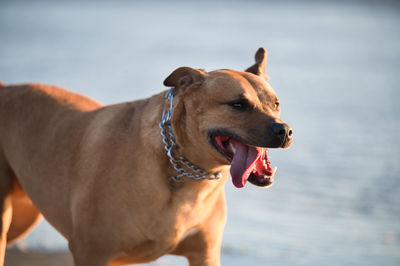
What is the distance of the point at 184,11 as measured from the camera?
41.1m

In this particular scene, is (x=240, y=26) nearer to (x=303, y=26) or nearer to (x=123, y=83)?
(x=303, y=26)

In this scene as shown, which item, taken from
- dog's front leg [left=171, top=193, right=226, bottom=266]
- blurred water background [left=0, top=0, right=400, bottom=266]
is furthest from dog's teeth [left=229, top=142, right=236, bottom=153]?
blurred water background [left=0, top=0, right=400, bottom=266]

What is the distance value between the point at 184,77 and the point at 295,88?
1059cm

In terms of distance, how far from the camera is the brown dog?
3250 mm

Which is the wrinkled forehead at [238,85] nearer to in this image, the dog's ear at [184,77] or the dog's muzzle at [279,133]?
the dog's ear at [184,77]

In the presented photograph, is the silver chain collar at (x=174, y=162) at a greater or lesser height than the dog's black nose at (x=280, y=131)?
lesser

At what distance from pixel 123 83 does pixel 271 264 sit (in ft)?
31.0

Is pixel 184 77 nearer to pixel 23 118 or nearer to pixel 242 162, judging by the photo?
pixel 242 162

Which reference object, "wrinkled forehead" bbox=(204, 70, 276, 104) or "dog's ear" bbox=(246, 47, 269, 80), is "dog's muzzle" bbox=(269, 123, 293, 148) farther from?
"dog's ear" bbox=(246, 47, 269, 80)

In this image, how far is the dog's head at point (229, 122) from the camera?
3178 mm

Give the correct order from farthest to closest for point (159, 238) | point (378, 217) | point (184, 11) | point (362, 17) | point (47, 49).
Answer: point (184, 11), point (362, 17), point (47, 49), point (378, 217), point (159, 238)

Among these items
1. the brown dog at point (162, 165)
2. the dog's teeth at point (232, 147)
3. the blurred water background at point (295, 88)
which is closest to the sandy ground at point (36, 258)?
the blurred water background at point (295, 88)

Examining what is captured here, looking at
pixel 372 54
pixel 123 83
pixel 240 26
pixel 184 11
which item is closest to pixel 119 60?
pixel 123 83

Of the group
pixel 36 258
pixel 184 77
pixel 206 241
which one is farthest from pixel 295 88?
pixel 184 77
